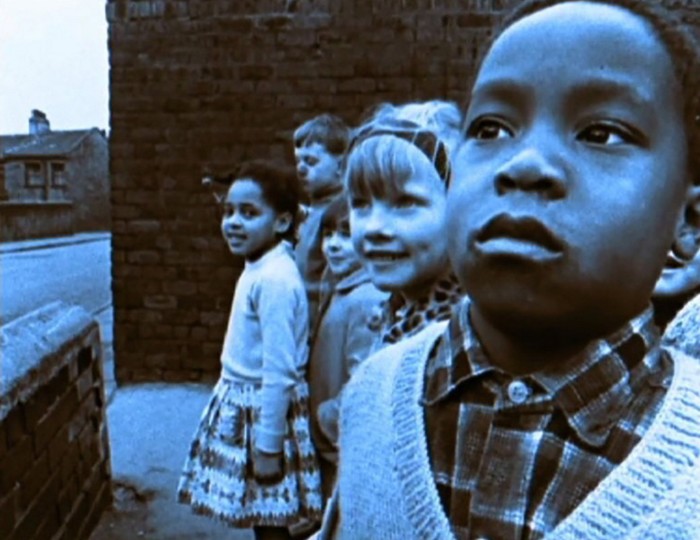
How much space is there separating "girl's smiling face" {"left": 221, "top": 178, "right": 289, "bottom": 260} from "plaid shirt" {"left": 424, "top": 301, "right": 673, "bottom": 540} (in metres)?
2.17

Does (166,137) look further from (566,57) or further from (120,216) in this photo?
(566,57)

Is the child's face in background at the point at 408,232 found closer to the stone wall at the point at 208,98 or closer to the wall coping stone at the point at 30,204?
the stone wall at the point at 208,98

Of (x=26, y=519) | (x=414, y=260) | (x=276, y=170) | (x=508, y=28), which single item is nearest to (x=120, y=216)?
(x=276, y=170)

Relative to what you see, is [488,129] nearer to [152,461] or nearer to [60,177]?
[152,461]

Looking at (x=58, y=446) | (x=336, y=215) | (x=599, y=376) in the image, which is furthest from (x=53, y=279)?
(x=599, y=376)

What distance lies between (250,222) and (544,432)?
7.44 ft

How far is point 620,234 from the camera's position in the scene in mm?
755

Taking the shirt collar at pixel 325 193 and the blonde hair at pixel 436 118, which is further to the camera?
the shirt collar at pixel 325 193

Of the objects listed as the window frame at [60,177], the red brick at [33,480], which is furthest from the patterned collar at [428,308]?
the window frame at [60,177]

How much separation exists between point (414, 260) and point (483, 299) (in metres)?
0.82

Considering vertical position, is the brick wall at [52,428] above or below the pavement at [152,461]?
above

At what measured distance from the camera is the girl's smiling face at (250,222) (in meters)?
2.99

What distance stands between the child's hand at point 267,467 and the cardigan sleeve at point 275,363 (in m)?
0.02

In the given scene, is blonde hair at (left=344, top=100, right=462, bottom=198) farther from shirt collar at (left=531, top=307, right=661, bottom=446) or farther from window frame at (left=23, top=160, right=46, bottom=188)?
window frame at (left=23, top=160, right=46, bottom=188)
